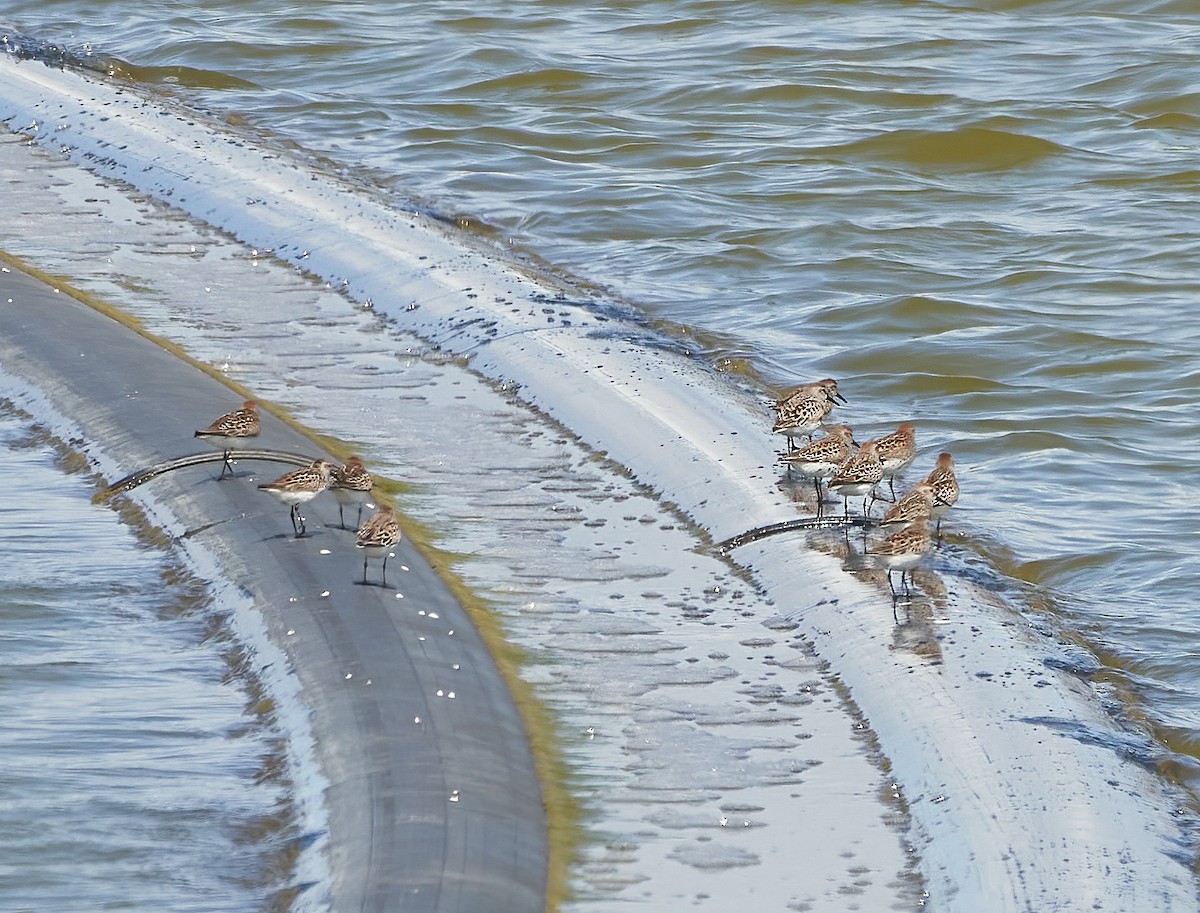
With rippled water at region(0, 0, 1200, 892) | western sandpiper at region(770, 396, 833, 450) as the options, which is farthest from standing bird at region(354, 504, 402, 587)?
rippled water at region(0, 0, 1200, 892)

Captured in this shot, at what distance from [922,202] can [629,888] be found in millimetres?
11844

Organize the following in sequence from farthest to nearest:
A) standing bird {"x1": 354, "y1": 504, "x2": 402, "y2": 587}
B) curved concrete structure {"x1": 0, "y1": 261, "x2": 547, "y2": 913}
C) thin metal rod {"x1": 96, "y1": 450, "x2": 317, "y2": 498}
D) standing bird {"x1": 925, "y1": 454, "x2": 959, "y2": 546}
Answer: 1. standing bird {"x1": 925, "y1": 454, "x2": 959, "y2": 546}
2. thin metal rod {"x1": 96, "y1": 450, "x2": 317, "y2": 498}
3. standing bird {"x1": 354, "y1": 504, "x2": 402, "y2": 587}
4. curved concrete structure {"x1": 0, "y1": 261, "x2": 547, "y2": 913}

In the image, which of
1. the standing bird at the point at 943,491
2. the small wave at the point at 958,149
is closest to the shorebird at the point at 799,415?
the standing bird at the point at 943,491

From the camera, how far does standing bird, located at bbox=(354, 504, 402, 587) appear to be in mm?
7160

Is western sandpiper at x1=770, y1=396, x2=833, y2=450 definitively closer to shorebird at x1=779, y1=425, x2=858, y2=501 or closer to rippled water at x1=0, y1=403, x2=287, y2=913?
shorebird at x1=779, y1=425, x2=858, y2=501

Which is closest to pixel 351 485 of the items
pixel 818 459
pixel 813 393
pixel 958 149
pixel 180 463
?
pixel 180 463

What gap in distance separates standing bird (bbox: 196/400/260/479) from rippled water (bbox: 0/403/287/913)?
0.51m

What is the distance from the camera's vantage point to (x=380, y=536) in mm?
7160

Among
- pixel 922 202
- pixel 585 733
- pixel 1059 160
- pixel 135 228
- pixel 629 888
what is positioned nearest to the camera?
pixel 629 888

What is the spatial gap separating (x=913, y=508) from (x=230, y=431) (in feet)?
9.26

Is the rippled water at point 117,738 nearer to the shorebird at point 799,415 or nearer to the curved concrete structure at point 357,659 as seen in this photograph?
the curved concrete structure at point 357,659

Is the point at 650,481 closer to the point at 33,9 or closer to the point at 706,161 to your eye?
the point at 706,161

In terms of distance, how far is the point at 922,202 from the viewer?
54.4 feet

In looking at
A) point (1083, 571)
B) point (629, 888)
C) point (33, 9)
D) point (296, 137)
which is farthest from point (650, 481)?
point (33, 9)
